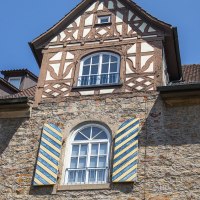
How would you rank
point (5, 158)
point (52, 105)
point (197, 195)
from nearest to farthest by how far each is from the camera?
1. point (197, 195)
2. point (5, 158)
3. point (52, 105)

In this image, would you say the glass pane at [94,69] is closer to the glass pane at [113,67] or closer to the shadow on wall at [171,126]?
the glass pane at [113,67]

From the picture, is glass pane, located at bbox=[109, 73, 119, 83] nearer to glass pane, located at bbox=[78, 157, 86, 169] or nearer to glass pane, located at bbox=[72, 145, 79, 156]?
glass pane, located at bbox=[72, 145, 79, 156]

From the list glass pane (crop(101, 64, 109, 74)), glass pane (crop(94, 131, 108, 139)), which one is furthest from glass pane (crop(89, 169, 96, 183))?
glass pane (crop(101, 64, 109, 74))

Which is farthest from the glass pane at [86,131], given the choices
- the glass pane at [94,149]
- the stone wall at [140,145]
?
the glass pane at [94,149]

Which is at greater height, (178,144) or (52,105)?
(52,105)

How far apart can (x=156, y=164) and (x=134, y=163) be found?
0.61 m

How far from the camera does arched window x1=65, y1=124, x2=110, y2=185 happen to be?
43.0 ft

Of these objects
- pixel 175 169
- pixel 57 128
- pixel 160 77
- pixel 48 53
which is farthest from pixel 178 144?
pixel 48 53

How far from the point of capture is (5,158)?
13.9 metres

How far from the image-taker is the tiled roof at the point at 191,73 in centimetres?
1740

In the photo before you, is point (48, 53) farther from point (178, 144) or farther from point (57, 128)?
point (178, 144)

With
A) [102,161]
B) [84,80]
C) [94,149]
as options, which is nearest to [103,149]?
[94,149]

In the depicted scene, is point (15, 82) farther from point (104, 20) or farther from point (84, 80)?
point (84, 80)

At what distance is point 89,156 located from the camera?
44.2ft
